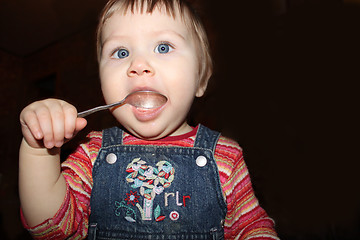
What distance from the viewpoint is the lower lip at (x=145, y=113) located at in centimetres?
63

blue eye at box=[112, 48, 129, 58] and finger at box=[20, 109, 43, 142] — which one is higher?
blue eye at box=[112, 48, 129, 58]

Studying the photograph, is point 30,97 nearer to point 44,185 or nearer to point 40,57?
point 40,57

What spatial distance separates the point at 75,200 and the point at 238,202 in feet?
1.42

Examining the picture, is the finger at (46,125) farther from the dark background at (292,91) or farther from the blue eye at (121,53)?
the dark background at (292,91)

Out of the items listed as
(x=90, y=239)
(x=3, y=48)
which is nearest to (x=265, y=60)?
(x=90, y=239)


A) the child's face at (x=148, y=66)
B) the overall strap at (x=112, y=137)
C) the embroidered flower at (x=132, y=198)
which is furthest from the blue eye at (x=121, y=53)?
the embroidered flower at (x=132, y=198)

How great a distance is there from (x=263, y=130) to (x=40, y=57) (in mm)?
4118

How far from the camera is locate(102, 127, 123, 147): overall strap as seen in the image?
0.74 meters

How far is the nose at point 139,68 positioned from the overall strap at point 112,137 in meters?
0.22

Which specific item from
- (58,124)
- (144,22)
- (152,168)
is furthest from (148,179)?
(144,22)

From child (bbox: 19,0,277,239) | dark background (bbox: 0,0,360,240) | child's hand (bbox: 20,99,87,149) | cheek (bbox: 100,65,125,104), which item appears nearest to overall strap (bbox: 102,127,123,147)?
child (bbox: 19,0,277,239)

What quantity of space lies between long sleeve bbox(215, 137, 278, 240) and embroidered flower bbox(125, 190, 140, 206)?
0.23m

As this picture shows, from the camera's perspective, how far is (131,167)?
69 centimetres

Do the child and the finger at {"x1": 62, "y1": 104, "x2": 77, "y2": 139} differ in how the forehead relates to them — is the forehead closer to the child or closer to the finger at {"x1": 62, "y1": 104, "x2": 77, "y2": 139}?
the child
